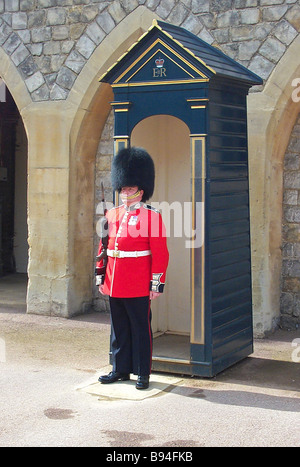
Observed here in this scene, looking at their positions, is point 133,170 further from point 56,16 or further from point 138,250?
point 56,16

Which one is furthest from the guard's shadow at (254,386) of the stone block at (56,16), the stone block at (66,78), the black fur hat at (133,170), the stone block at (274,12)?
the stone block at (56,16)

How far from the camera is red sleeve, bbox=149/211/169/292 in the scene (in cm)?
462

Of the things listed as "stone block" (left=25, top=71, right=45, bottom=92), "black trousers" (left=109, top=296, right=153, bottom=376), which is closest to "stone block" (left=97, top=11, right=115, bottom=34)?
"stone block" (left=25, top=71, right=45, bottom=92)

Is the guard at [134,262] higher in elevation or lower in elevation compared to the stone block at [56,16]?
lower

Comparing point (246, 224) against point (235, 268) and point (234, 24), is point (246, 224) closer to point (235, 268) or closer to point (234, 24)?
point (235, 268)

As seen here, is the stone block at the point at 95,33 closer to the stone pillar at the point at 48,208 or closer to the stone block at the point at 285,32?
the stone pillar at the point at 48,208

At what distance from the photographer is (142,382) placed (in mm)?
4727

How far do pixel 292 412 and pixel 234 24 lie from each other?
335 centimetres

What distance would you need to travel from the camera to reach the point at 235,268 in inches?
206

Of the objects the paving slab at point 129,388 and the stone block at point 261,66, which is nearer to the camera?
the paving slab at point 129,388

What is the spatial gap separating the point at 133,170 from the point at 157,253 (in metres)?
0.52

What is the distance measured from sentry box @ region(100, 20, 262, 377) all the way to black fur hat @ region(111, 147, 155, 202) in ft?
0.93

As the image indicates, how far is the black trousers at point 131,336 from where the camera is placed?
15.6 feet

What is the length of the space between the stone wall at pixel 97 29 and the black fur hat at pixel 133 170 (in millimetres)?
1904
